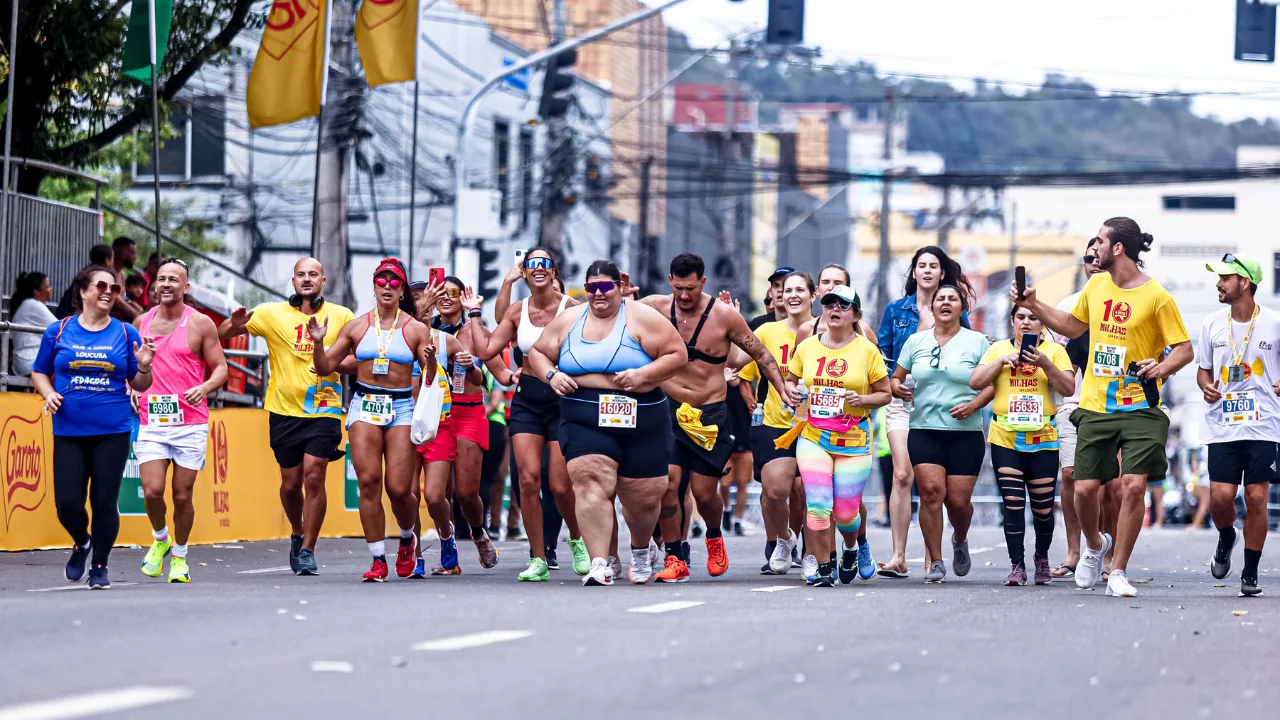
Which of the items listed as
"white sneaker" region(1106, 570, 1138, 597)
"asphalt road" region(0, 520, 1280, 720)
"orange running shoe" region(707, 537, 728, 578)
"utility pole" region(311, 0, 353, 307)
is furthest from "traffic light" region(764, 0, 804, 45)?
"white sneaker" region(1106, 570, 1138, 597)

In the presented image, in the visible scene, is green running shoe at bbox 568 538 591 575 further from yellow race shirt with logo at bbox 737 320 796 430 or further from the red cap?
the red cap

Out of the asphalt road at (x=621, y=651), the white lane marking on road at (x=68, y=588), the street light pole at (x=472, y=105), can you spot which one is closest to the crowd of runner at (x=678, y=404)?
the white lane marking on road at (x=68, y=588)

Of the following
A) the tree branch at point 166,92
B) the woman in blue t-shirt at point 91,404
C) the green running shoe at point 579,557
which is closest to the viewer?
the woman in blue t-shirt at point 91,404

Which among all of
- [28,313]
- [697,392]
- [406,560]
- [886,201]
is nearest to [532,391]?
[697,392]

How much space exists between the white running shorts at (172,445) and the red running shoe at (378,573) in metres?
1.24

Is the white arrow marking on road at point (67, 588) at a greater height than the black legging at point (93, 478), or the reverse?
the black legging at point (93, 478)

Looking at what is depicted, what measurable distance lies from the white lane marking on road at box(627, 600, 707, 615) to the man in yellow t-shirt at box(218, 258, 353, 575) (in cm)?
359

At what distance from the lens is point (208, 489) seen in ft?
61.4

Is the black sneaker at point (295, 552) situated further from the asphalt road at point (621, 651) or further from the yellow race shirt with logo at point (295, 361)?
the asphalt road at point (621, 651)

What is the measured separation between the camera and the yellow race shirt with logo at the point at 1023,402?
1371 centimetres

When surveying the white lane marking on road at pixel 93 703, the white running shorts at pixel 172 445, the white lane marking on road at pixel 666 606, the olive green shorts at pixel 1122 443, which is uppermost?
the olive green shorts at pixel 1122 443

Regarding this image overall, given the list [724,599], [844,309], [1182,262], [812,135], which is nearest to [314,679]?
[724,599]

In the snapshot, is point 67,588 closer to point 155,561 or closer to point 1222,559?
point 155,561

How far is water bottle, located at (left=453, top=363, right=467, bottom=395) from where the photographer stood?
13695mm
